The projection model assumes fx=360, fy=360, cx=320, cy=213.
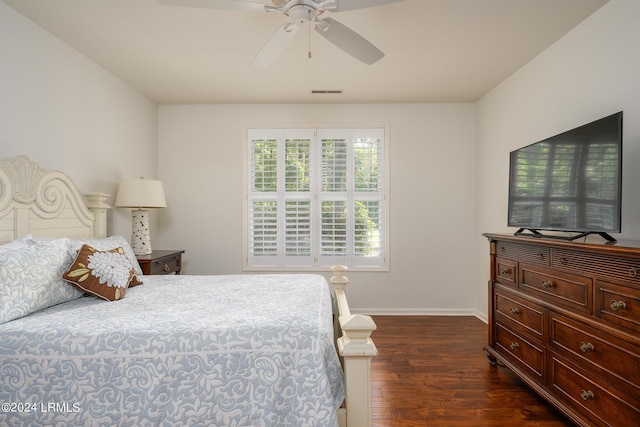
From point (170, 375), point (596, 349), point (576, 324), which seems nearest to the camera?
point (170, 375)

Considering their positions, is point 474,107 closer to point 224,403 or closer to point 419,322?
point 419,322

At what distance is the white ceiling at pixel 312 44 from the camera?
240 cm

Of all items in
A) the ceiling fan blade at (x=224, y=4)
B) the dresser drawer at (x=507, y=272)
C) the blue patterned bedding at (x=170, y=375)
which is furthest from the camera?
the dresser drawer at (x=507, y=272)

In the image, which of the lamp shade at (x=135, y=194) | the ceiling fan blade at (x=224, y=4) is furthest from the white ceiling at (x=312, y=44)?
the lamp shade at (x=135, y=194)

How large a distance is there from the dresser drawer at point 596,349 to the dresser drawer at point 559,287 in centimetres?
10

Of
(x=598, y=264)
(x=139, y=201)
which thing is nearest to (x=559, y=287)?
(x=598, y=264)

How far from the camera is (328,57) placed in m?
3.10

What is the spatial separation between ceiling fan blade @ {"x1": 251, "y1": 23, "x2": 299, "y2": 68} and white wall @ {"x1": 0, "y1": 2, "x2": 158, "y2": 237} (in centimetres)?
159

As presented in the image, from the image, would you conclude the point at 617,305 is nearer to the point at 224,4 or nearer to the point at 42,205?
the point at 224,4

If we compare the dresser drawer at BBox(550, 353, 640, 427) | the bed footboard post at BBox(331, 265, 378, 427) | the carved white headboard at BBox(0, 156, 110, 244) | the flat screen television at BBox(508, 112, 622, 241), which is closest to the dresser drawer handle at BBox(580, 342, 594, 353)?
the dresser drawer at BBox(550, 353, 640, 427)

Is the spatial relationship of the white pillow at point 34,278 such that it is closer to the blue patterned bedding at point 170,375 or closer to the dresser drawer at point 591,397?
the blue patterned bedding at point 170,375

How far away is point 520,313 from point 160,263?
117 inches

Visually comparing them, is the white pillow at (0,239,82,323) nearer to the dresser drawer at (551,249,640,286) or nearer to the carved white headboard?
the carved white headboard

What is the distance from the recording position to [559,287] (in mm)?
2090
